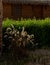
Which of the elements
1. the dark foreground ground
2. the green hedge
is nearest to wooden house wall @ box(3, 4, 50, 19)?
the green hedge

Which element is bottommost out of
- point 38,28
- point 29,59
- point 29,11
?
point 29,59

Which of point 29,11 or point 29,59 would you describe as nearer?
point 29,59

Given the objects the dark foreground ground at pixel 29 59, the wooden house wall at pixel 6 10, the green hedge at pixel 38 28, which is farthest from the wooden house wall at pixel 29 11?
the dark foreground ground at pixel 29 59

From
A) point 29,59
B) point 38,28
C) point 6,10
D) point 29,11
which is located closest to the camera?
point 29,59

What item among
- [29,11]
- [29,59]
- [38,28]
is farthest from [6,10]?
[29,59]

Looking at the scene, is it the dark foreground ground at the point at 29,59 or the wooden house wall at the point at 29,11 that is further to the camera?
the wooden house wall at the point at 29,11

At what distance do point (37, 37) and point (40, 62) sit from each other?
126 inches

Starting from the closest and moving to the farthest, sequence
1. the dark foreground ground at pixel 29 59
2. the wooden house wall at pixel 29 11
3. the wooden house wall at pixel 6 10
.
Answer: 1. the dark foreground ground at pixel 29 59
2. the wooden house wall at pixel 6 10
3. the wooden house wall at pixel 29 11

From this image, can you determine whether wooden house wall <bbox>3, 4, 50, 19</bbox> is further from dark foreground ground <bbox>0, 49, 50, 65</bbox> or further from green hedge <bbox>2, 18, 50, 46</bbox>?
dark foreground ground <bbox>0, 49, 50, 65</bbox>

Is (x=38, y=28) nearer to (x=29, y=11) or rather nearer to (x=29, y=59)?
(x=29, y=59)

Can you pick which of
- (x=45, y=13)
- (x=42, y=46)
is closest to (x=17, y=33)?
(x=42, y=46)

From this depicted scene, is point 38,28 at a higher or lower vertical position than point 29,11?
lower

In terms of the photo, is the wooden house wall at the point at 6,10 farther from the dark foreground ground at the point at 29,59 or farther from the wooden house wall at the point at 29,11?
the dark foreground ground at the point at 29,59

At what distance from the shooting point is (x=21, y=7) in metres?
22.9
